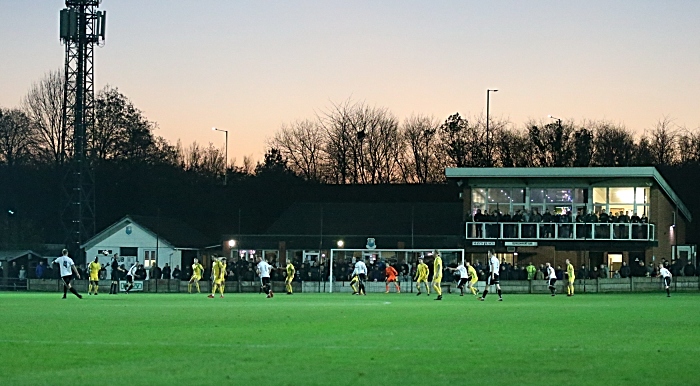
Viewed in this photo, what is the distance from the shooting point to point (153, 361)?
15359 mm

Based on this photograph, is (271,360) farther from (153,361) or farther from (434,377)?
(434,377)

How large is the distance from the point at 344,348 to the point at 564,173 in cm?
4850

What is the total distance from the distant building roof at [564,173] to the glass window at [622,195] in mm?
1512

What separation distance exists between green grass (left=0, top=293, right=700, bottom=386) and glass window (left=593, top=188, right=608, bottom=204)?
1510 inches

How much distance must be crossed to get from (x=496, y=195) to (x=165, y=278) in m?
19.5

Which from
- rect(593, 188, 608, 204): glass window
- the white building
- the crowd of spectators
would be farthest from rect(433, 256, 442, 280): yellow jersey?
the white building

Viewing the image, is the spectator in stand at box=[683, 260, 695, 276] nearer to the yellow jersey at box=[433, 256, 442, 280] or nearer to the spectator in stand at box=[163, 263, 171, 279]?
the yellow jersey at box=[433, 256, 442, 280]

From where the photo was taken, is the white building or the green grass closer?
the green grass

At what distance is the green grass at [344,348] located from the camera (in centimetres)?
1363

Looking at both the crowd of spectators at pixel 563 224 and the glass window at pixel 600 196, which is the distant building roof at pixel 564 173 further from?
the crowd of spectators at pixel 563 224

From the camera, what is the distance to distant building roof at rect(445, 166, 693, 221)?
63.4 m

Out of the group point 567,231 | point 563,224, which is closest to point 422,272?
point 563,224

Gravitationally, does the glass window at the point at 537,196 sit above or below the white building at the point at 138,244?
above

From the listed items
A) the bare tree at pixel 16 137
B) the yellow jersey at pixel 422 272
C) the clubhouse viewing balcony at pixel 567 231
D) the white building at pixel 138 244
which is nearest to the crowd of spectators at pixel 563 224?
the clubhouse viewing balcony at pixel 567 231
